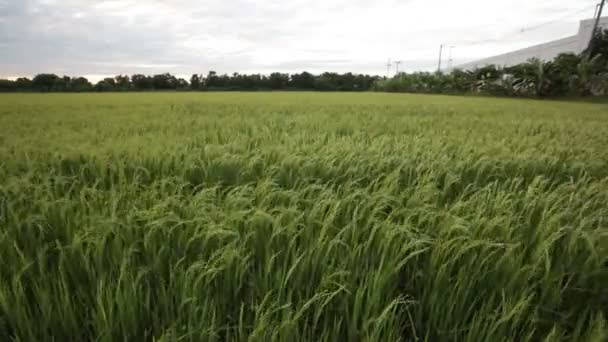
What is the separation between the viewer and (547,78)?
1916 centimetres

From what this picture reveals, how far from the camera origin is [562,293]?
1.09m

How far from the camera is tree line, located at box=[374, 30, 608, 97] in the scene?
18.3 metres

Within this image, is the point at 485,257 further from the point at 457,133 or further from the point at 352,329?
the point at 457,133

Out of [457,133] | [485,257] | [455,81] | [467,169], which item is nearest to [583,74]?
[455,81]

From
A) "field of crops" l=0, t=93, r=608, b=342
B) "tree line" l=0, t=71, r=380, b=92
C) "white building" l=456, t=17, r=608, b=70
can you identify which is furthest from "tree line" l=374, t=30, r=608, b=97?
"field of crops" l=0, t=93, r=608, b=342

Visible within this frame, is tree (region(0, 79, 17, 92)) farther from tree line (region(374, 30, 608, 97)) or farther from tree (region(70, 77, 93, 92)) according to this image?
tree line (region(374, 30, 608, 97))

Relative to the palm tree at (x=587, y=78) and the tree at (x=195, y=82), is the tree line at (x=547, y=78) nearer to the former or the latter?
the palm tree at (x=587, y=78)

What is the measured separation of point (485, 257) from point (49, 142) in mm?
3544

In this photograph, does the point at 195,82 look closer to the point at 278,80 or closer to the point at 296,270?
the point at 278,80

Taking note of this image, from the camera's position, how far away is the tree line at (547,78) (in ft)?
60.1

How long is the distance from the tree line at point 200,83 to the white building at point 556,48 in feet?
49.4

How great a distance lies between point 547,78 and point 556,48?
51.0ft

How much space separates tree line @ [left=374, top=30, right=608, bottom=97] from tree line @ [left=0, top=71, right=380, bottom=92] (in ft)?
52.3

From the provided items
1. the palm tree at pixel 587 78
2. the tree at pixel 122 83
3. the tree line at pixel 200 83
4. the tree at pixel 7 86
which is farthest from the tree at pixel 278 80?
the palm tree at pixel 587 78
